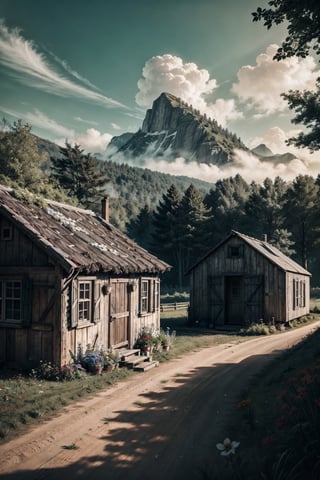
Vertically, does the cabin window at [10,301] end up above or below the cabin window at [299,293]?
above

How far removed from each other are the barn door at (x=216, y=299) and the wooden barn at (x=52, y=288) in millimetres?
11078

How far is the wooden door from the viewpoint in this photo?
25.7 meters

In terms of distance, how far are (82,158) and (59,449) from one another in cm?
5361

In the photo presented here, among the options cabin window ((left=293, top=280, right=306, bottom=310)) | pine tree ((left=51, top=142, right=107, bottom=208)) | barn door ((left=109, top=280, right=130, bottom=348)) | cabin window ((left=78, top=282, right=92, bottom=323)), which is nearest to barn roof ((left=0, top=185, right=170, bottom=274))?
cabin window ((left=78, top=282, right=92, bottom=323))

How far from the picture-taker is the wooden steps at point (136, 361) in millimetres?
13898

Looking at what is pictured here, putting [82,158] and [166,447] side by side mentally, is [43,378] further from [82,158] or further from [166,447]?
[82,158]

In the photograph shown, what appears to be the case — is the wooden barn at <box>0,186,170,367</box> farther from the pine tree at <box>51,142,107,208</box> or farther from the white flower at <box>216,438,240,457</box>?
the pine tree at <box>51,142,107,208</box>

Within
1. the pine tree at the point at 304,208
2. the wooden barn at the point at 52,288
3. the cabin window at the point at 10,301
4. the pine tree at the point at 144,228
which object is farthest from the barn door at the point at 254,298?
the pine tree at the point at 144,228

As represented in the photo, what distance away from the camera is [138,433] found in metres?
8.00

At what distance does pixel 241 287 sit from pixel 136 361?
44.5 ft

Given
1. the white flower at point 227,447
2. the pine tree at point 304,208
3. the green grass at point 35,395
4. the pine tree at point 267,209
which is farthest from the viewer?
the pine tree at point 267,209

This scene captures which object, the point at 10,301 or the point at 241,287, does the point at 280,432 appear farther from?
the point at 241,287

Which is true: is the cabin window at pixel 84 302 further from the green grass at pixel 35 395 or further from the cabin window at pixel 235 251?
the cabin window at pixel 235 251

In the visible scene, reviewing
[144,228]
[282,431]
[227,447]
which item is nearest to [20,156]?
[144,228]
